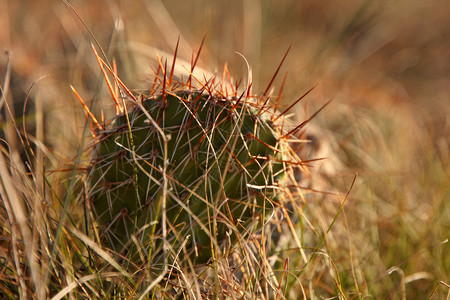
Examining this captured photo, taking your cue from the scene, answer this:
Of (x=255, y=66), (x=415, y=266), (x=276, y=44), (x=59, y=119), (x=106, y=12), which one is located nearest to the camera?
(x=415, y=266)

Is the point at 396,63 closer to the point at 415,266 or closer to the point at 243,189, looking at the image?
the point at 415,266

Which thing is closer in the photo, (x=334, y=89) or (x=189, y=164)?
(x=189, y=164)

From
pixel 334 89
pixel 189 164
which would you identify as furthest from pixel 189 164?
pixel 334 89

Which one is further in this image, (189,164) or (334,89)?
(334,89)

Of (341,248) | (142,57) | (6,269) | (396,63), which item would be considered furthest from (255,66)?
(396,63)

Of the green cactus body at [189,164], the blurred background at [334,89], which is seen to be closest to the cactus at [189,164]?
the green cactus body at [189,164]

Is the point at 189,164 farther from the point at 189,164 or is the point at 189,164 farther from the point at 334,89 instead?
the point at 334,89
